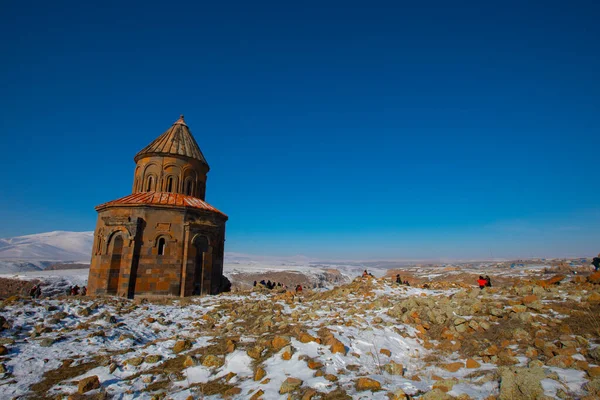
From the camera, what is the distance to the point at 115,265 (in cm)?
1428

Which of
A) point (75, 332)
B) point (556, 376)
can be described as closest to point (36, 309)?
point (75, 332)

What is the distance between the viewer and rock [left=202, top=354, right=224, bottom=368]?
5.89 meters

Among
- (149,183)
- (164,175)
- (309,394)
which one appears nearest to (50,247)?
(149,183)

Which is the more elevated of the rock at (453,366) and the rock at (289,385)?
the rock at (453,366)

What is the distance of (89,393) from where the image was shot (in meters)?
5.17

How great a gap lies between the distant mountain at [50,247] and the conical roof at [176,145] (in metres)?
87.0

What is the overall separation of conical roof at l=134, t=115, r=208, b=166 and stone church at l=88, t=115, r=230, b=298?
125mm

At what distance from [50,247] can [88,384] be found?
419 ft

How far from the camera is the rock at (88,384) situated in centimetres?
523

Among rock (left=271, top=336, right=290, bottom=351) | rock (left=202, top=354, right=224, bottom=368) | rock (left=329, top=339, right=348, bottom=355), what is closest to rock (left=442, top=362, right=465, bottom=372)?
rock (left=329, top=339, right=348, bottom=355)

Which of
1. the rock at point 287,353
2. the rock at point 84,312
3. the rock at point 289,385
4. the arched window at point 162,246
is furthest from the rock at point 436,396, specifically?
the arched window at point 162,246

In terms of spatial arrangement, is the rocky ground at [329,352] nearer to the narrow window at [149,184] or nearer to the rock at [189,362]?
the rock at [189,362]

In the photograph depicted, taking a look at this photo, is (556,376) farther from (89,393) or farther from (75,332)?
(75,332)

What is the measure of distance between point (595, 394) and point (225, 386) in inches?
202
